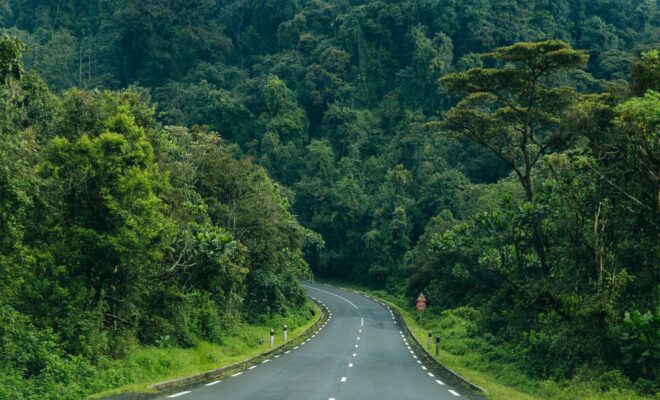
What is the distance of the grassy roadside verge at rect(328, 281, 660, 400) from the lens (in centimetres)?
1459

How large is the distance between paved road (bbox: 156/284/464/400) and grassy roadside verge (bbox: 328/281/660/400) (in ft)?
3.94

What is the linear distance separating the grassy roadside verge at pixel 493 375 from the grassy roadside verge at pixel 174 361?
7846 millimetres

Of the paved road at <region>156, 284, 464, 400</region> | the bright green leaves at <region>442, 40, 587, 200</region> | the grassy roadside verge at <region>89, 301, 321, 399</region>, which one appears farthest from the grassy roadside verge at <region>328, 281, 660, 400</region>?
the grassy roadside verge at <region>89, 301, 321, 399</region>

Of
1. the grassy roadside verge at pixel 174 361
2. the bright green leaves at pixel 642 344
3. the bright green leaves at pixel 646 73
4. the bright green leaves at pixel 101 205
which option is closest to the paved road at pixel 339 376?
the grassy roadside verge at pixel 174 361

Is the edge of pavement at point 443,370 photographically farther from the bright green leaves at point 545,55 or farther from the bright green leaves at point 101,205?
the bright green leaves at point 545,55

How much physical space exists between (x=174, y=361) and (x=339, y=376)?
4772 mm

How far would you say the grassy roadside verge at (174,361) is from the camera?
15.3 meters

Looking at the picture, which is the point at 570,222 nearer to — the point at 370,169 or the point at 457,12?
the point at 370,169

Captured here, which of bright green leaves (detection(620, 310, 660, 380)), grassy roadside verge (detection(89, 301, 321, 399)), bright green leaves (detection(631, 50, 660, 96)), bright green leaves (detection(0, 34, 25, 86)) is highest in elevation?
bright green leaves (detection(631, 50, 660, 96))

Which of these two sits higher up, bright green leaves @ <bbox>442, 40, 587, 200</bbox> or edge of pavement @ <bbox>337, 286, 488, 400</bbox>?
bright green leaves @ <bbox>442, 40, 587, 200</bbox>

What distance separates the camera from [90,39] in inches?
4043

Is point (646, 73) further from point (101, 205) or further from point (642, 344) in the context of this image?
point (101, 205)

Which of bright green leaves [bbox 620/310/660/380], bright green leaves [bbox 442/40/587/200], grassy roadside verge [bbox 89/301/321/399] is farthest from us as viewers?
bright green leaves [bbox 442/40/587/200]

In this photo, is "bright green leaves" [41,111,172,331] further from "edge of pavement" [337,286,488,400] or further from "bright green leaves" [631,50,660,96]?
"bright green leaves" [631,50,660,96]
